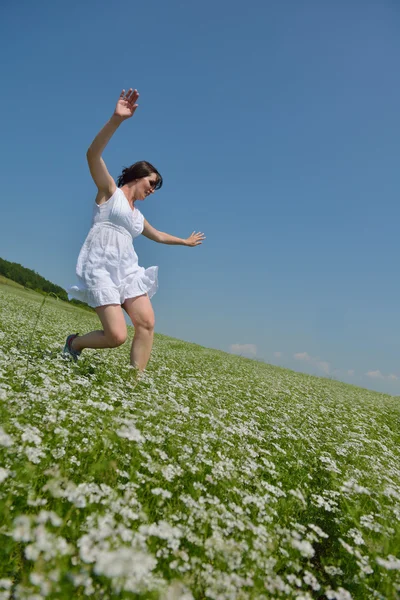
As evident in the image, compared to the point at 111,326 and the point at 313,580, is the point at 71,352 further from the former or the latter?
the point at 313,580


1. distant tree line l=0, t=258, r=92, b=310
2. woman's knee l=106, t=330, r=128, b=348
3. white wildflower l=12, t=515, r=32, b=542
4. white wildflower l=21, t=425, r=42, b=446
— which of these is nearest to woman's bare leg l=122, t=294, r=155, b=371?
woman's knee l=106, t=330, r=128, b=348

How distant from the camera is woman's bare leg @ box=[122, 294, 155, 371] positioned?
20.7ft

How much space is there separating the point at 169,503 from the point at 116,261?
12.3ft

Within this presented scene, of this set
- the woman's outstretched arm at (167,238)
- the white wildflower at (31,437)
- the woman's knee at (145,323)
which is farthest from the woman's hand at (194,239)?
the white wildflower at (31,437)

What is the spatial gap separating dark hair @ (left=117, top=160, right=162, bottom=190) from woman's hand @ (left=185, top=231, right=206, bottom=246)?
1.39m

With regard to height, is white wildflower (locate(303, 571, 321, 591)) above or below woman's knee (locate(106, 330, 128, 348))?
below

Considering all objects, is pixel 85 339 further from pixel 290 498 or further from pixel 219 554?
pixel 219 554

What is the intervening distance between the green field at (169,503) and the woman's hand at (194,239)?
9.26ft

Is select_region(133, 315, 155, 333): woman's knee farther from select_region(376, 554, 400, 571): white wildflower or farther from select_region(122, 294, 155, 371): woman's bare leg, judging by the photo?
select_region(376, 554, 400, 571): white wildflower

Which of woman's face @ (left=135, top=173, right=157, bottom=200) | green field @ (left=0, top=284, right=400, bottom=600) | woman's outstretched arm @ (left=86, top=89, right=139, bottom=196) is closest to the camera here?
green field @ (left=0, top=284, right=400, bottom=600)

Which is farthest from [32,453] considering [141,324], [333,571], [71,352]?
[71,352]

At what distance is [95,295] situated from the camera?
5.84 metres

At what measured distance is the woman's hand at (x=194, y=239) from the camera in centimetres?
775

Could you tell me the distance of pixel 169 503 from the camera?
10.8 ft
